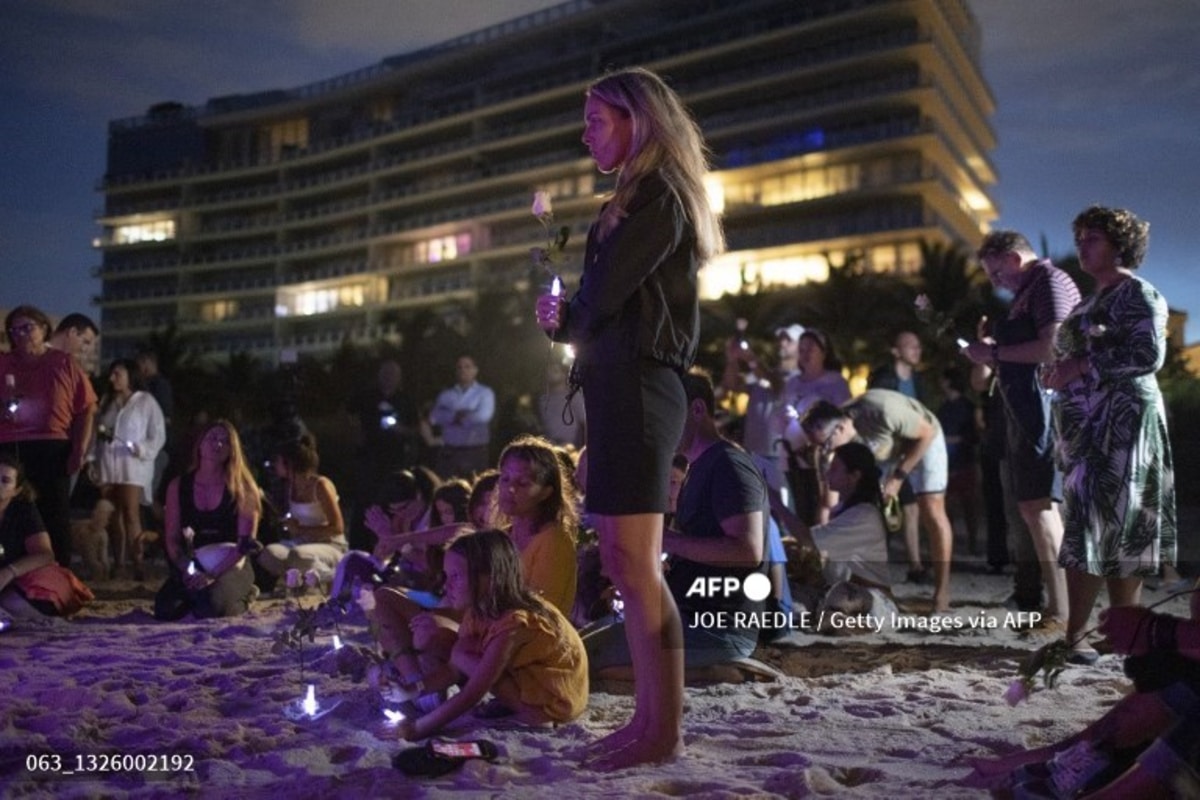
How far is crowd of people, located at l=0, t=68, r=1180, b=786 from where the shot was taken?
9.95 feet

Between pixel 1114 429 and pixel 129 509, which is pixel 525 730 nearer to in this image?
pixel 1114 429

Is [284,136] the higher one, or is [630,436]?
[284,136]

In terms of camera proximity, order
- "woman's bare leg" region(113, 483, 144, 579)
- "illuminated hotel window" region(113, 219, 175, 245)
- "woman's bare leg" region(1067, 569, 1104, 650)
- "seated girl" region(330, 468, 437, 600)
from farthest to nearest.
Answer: "illuminated hotel window" region(113, 219, 175, 245) < "woman's bare leg" region(113, 483, 144, 579) < "seated girl" region(330, 468, 437, 600) < "woman's bare leg" region(1067, 569, 1104, 650)

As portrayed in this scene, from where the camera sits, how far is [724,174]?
6194 cm

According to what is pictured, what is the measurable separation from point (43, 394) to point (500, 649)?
4580 millimetres

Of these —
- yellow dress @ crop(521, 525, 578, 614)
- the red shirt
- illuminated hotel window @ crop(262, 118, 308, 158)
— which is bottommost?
yellow dress @ crop(521, 525, 578, 614)

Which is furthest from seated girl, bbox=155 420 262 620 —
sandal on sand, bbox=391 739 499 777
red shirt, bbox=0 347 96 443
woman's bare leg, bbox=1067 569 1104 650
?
woman's bare leg, bbox=1067 569 1104 650

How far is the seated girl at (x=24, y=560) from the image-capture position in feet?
20.6

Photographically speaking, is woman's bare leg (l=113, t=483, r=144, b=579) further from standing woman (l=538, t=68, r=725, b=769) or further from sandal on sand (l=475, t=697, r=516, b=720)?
standing woman (l=538, t=68, r=725, b=769)

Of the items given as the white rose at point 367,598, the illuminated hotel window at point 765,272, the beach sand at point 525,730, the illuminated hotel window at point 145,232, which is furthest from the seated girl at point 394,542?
the illuminated hotel window at point 145,232

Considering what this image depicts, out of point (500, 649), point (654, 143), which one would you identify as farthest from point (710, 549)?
point (654, 143)

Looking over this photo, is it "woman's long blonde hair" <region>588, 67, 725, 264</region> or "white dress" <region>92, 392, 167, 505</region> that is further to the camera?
"white dress" <region>92, 392, 167, 505</region>

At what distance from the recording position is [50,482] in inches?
267

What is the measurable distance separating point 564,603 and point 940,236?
5395 cm
